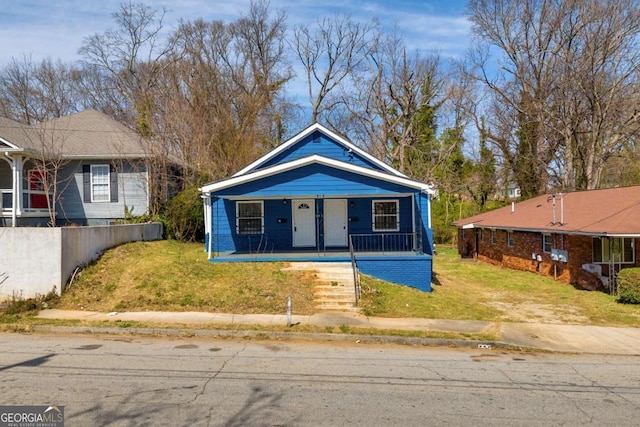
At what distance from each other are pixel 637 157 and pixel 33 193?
→ 1664 inches

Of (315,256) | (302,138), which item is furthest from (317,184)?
(302,138)

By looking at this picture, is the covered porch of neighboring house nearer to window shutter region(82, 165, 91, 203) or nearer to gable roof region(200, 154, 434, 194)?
window shutter region(82, 165, 91, 203)

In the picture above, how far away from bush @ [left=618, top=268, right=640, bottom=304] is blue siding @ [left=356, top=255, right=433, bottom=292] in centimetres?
601

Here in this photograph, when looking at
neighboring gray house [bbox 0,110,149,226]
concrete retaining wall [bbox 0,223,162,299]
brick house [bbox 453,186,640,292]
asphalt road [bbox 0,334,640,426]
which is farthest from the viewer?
neighboring gray house [bbox 0,110,149,226]

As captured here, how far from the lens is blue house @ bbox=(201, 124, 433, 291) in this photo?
1772 centimetres

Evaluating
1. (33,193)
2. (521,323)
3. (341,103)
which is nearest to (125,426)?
(521,323)

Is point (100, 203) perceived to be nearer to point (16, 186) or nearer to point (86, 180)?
point (86, 180)

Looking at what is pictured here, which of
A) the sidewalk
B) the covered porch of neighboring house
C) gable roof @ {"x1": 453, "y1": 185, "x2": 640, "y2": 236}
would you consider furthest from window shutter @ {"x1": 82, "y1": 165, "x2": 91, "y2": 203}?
gable roof @ {"x1": 453, "y1": 185, "x2": 640, "y2": 236}

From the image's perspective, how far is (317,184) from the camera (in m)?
17.7

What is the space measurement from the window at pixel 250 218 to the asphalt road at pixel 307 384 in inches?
389

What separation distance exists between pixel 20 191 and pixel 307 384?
17324 millimetres

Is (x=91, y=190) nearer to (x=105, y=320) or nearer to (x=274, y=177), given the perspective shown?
(x=274, y=177)

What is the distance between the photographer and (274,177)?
58.3 ft

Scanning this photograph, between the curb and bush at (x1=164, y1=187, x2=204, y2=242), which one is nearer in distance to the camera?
the curb
